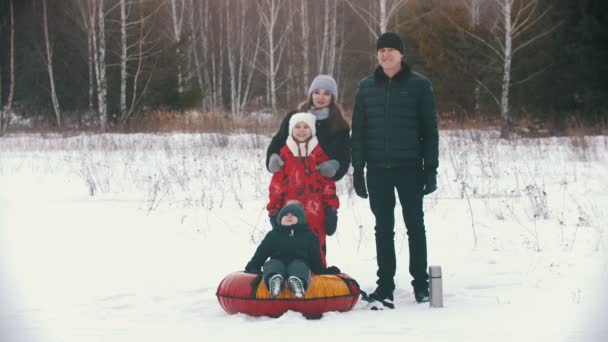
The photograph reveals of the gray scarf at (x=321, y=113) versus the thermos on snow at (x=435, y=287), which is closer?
the thermos on snow at (x=435, y=287)

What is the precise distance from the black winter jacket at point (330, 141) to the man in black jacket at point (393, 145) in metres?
0.21

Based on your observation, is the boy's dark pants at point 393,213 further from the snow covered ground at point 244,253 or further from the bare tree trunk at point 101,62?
the bare tree trunk at point 101,62

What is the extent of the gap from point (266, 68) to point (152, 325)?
105 feet

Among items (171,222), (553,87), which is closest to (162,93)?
(553,87)

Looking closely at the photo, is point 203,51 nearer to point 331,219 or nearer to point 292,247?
point 331,219

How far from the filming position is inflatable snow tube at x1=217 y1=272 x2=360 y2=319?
4.89m

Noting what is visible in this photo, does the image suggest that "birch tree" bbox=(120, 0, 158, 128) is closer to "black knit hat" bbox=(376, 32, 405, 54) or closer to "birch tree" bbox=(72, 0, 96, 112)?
"birch tree" bbox=(72, 0, 96, 112)

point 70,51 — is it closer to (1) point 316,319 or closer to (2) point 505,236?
(2) point 505,236

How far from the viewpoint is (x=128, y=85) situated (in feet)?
81.6

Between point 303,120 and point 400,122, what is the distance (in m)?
0.73

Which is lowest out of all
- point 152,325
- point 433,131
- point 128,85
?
point 152,325

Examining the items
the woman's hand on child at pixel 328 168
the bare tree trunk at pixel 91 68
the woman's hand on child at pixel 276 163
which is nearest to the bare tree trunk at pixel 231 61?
the bare tree trunk at pixel 91 68

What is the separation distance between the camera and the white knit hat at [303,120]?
17.7ft

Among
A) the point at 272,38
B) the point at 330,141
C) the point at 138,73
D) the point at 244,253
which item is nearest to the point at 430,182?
the point at 330,141
